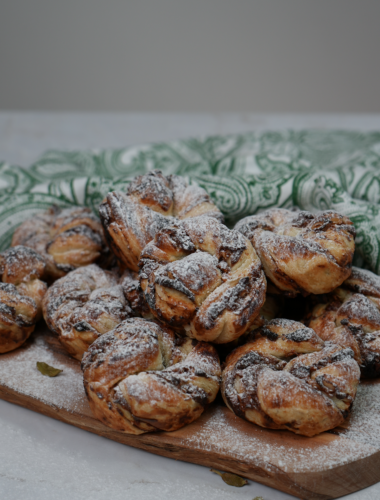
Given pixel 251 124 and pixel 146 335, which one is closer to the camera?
pixel 146 335

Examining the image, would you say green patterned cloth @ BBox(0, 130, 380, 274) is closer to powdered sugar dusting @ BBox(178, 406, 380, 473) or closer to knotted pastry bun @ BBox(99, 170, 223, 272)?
knotted pastry bun @ BBox(99, 170, 223, 272)

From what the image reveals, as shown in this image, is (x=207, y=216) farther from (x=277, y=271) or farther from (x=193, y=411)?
(x=193, y=411)

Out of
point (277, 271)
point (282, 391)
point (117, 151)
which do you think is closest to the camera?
point (282, 391)

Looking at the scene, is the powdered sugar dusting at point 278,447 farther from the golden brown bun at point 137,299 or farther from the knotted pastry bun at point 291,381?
the golden brown bun at point 137,299

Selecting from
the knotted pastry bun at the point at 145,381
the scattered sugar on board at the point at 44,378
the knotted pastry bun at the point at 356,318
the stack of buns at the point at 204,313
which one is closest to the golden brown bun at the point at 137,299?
the stack of buns at the point at 204,313

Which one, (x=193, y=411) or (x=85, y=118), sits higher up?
(x=85, y=118)

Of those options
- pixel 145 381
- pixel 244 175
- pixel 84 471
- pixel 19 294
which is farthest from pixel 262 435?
pixel 244 175

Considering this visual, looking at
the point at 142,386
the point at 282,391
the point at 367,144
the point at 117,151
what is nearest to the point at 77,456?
the point at 142,386
